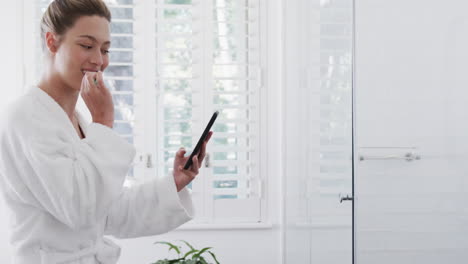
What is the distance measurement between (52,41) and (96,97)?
0.55 ft

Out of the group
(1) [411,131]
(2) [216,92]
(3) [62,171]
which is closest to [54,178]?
(3) [62,171]

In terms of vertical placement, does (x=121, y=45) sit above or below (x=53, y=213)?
above

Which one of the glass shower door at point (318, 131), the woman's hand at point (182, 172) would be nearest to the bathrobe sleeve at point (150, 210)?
the woman's hand at point (182, 172)

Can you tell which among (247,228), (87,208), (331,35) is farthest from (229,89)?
(87,208)

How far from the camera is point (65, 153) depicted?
32.3 inches

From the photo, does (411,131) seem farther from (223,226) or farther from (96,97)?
(223,226)

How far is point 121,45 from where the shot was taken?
2.13 metres

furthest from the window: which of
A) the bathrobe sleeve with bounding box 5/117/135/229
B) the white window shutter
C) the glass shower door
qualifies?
the bathrobe sleeve with bounding box 5/117/135/229

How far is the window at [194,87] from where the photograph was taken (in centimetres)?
209

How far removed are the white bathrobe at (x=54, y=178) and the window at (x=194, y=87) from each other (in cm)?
117

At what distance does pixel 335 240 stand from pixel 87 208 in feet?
2.01

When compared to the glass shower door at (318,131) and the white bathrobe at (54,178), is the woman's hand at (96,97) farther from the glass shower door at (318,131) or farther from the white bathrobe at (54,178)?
the glass shower door at (318,131)

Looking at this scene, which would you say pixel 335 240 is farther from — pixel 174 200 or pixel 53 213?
Answer: pixel 53 213

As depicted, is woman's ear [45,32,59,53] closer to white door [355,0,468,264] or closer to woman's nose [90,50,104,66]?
woman's nose [90,50,104,66]
